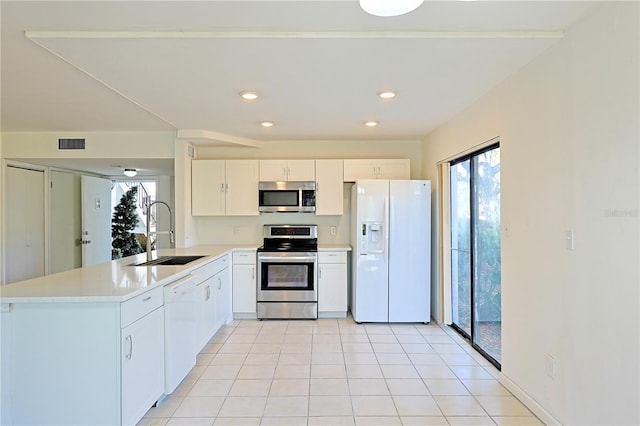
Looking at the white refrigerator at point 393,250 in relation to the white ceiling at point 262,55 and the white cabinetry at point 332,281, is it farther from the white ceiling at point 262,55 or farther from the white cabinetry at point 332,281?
the white ceiling at point 262,55

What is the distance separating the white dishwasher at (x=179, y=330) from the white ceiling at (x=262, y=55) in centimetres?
155

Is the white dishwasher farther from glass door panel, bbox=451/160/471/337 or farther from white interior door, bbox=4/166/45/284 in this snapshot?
white interior door, bbox=4/166/45/284

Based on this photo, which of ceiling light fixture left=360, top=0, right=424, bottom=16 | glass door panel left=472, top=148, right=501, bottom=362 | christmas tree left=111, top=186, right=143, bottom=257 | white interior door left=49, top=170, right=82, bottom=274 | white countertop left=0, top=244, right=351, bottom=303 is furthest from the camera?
christmas tree left=111, top=186, right=143, bottom=257

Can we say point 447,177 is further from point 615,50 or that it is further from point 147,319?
point 147,319

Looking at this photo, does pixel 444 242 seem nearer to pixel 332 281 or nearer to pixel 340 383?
pixel 332 281

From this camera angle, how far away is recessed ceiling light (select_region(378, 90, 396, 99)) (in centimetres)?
303

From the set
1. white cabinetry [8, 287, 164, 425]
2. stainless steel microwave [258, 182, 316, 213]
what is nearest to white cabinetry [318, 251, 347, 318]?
stainless steel microwave [258, 182, 316, 213]

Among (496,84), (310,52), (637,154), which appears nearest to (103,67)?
(310,52)

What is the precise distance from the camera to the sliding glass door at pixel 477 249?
3.26 meters

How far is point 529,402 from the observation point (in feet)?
8.10

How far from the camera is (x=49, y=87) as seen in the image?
297cm

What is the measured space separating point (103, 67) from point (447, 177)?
3490 mm

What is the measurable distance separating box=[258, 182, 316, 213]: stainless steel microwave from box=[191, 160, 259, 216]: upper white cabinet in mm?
138

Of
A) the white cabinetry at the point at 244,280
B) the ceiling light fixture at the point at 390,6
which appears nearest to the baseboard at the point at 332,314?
the white cabinetry at the point at 244,280
